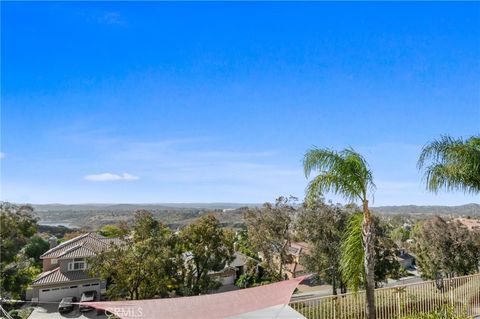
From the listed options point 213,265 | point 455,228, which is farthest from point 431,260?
point 213,265

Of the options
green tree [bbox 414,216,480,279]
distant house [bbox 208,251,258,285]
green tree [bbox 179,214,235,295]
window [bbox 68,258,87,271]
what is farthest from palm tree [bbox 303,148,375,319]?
window [bbox 68,258,87,271]

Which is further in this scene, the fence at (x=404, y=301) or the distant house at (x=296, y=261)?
the distant house at (x=296, y=261)

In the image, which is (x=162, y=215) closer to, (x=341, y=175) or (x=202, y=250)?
(x=202, y=250)

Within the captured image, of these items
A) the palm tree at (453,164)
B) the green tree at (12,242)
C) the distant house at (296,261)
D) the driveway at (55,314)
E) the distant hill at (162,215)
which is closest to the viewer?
the palm tree at (453,164)

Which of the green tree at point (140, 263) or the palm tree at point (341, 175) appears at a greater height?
the palm tree at point (341, 175)

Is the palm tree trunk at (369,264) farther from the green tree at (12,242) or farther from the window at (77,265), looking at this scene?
the window at (77,265)

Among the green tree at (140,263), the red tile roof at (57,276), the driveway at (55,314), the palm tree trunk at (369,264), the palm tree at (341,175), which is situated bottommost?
the driveway at (55,314)

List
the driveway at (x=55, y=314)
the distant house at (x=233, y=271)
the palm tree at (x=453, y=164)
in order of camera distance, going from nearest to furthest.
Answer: the palm tree at (x=453, y=164) < the driveway at (x=55, y=314) < the distant house at (x=233, y=271)

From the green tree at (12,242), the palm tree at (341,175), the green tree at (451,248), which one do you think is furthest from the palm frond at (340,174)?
the green tree at (12,242)
